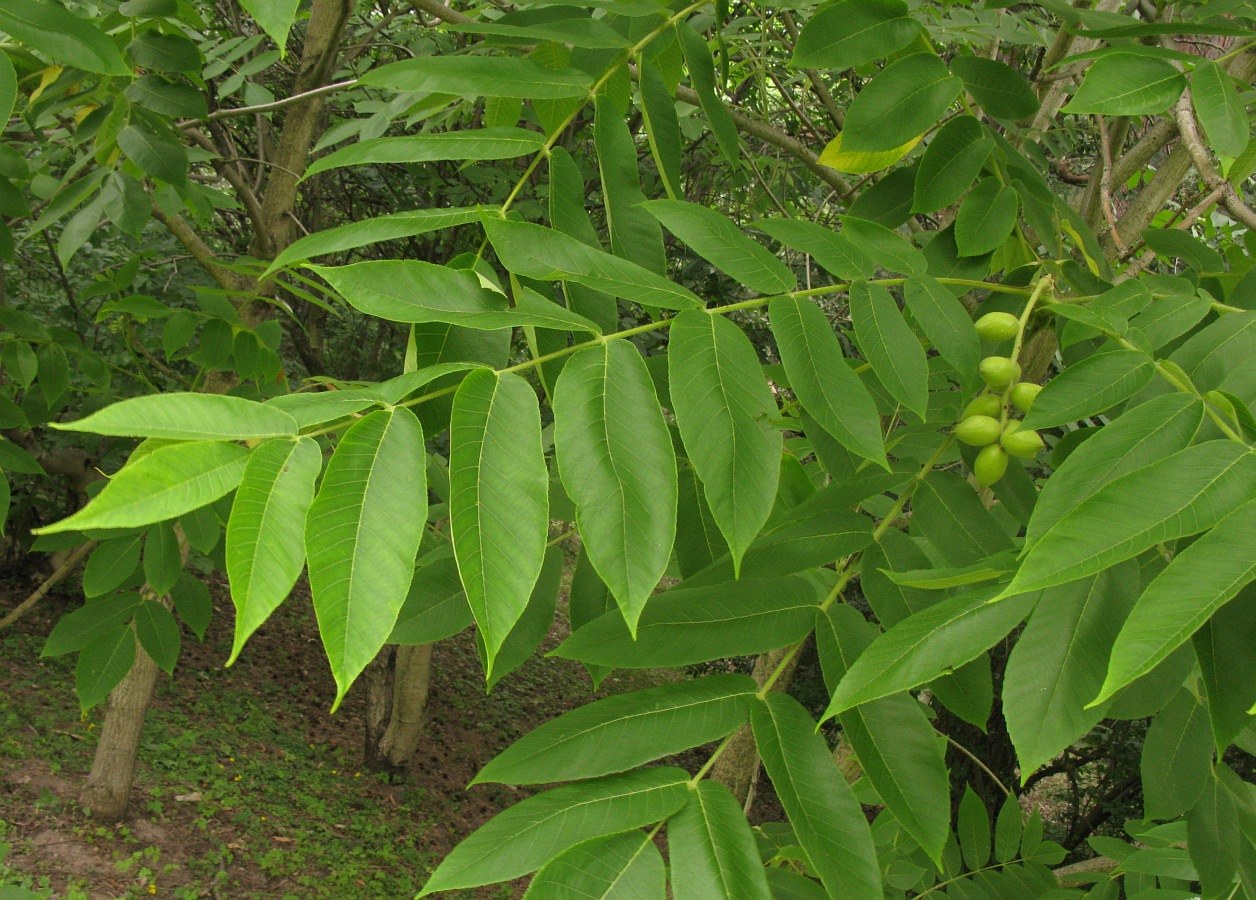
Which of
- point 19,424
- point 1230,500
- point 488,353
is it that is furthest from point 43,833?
point 1230,500

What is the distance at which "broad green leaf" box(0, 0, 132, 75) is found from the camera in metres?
1.31

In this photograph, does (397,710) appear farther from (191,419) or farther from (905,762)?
(191,419)

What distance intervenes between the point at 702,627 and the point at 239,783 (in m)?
5.31

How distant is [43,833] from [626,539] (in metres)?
4.95

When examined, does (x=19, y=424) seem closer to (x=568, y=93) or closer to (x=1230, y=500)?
(x=568, y=93)

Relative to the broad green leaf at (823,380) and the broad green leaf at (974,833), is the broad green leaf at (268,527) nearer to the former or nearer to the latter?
the broad green leaf at (823,380)

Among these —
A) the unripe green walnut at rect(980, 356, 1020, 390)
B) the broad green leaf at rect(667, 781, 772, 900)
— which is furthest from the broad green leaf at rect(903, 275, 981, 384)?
the broad green leaf at rect(667, 781, 772, 900)

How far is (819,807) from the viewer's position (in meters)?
1.01

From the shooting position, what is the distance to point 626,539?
938mm

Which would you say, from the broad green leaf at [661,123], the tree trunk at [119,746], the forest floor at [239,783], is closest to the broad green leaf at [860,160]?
the broad green leaf at [661,123]

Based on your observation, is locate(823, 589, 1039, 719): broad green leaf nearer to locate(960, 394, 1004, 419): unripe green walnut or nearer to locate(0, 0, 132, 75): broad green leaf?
locate(960, 394, 1004, 419): unripe green walnut

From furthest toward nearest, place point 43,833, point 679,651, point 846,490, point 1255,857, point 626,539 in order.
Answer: point 43,833 → point 1255,857 → point 846,490 → point 679,651 → point 626,539

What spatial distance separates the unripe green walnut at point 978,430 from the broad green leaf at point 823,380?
201 mm

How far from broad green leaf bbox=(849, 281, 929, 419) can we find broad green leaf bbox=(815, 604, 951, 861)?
1.19ft
